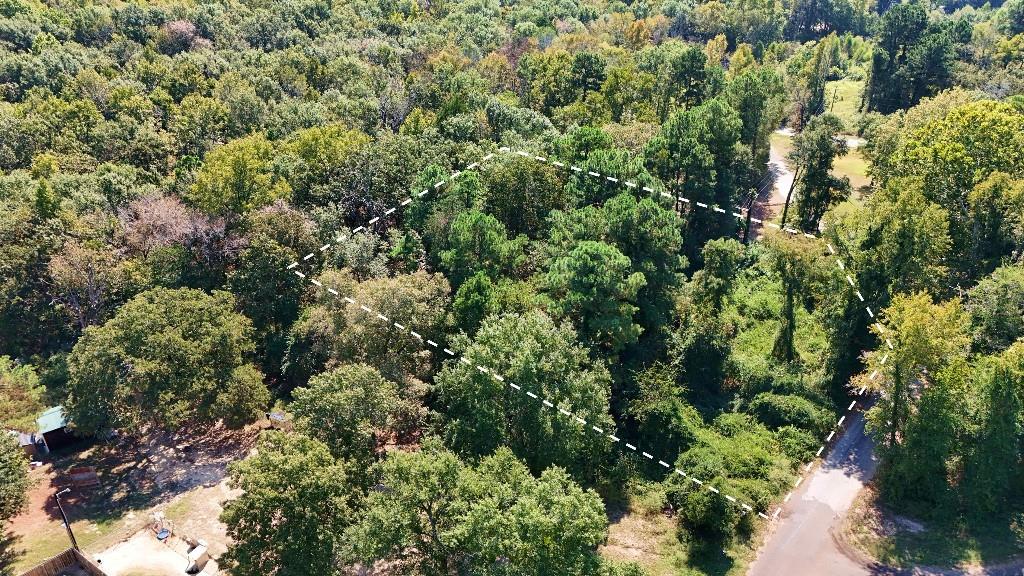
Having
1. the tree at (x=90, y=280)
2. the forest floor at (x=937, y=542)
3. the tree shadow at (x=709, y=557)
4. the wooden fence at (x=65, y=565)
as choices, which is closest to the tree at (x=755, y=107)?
the forest floor at (x=937, y=542)

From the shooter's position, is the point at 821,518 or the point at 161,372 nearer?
the point at 821,518

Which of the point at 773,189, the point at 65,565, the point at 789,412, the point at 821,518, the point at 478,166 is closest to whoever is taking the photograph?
the point at 65,565

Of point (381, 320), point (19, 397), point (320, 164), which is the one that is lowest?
point (19, 397)

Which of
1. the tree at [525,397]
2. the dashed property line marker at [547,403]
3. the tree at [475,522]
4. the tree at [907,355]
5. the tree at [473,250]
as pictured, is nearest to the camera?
the tree at [475,522]

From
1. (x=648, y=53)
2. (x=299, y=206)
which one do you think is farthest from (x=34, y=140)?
(x=648, y=53)

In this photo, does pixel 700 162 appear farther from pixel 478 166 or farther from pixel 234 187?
pixel 234 187

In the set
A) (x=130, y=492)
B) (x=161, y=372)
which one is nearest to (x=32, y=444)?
(x=130, y=492)

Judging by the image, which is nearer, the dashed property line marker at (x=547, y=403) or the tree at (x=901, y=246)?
the dashed property line marker at (x=547, y=403)

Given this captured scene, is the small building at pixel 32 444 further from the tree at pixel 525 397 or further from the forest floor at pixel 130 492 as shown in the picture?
the tree at pixel 525 397
